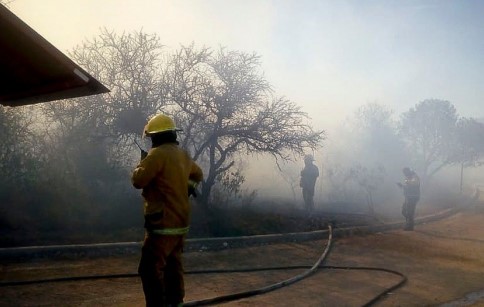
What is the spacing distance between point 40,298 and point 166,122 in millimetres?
2737

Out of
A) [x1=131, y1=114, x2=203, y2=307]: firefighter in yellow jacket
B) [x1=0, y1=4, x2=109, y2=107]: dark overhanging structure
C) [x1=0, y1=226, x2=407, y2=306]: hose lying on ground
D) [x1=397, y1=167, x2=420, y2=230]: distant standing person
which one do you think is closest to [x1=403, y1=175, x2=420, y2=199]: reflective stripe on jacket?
[x1=397, y1=167, x2=420, y2=230]: distant standing person

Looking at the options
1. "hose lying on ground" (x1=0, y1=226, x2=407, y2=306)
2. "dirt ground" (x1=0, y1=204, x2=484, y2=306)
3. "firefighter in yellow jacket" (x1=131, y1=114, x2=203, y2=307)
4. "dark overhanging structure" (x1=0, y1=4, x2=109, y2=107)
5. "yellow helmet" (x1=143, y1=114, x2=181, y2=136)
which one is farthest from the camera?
"dirt ground" (x1=0, y1=204, x2=484, y2=306)

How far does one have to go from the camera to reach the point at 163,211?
415cm

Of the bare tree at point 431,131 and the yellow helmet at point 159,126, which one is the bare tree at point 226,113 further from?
the bare tree at point 431,131

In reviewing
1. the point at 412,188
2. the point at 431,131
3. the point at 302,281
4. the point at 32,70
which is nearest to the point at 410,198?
the point at 412,188

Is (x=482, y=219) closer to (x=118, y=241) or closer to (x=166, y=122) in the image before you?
(x=118, y=241)

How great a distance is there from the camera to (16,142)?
11.6m

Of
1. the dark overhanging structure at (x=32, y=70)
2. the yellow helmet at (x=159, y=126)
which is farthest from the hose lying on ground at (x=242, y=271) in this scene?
the dark overhanging structure at (x=32, y=70)

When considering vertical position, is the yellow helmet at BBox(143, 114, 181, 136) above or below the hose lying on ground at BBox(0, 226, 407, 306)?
above

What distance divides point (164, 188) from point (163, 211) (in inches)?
8.8

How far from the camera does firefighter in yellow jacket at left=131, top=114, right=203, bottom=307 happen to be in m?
4.08

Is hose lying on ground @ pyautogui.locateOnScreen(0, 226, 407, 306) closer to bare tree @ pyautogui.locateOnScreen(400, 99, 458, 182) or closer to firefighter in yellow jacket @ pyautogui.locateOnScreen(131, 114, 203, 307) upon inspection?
firefighter in yellow jacket @ pyautogui.locateOnScreen(131, 114, 203, 307)

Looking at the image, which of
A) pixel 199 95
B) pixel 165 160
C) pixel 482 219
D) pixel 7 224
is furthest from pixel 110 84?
pixel 482 219

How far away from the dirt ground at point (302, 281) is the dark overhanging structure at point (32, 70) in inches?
94.6
